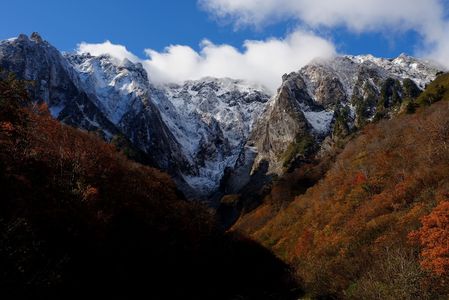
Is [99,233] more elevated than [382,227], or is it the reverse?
[99,233]

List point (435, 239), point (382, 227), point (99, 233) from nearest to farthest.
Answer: point (435, 239), point (99, 233), point (382, 227)

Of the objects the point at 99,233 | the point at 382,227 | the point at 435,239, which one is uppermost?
the point at 99,233

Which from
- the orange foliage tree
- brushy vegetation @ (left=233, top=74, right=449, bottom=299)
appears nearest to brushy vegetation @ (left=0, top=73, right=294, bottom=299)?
brushy vegetation @ (left=233, top=74, right=449, bottom=299)

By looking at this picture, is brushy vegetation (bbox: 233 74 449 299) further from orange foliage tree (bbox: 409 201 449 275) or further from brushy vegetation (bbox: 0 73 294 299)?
brushy vegetation (bbox: 0 73 294 299)

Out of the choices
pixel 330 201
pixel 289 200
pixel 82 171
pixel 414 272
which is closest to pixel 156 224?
pixel 82 171

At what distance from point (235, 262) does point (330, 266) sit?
49.5m

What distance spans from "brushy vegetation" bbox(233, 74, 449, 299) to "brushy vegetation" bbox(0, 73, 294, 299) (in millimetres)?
9386

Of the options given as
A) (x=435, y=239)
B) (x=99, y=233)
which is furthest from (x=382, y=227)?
(x=99, y=233)

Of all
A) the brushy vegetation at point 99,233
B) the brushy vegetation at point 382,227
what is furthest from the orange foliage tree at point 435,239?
the brushy vegetation at point 99,233

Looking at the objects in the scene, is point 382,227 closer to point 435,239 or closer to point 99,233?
point 435,239

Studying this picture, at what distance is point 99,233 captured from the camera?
2249 inches

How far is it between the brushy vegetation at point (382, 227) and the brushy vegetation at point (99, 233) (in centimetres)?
939

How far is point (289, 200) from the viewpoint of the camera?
505 ft

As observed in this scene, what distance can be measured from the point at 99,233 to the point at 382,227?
36389mm
